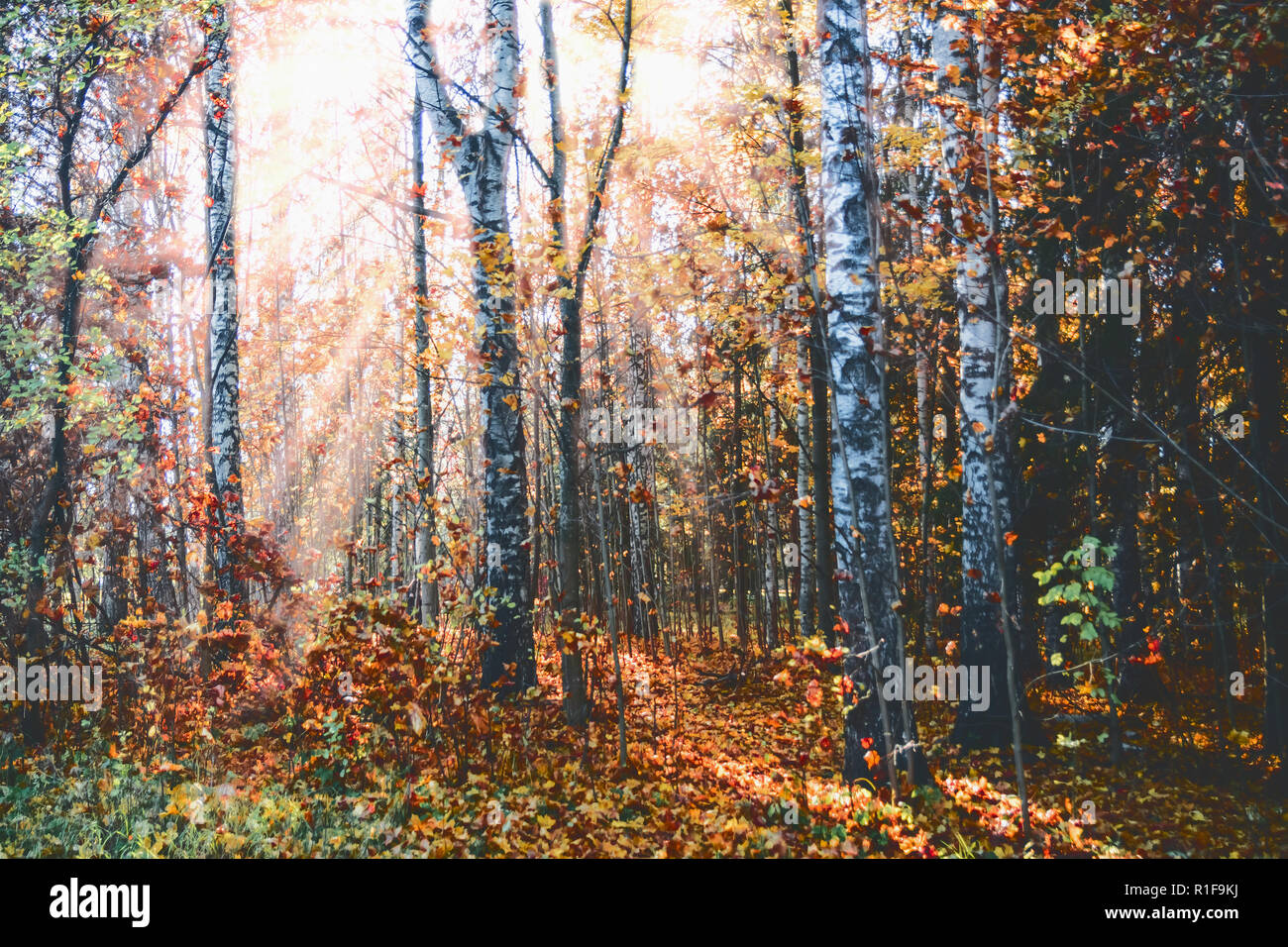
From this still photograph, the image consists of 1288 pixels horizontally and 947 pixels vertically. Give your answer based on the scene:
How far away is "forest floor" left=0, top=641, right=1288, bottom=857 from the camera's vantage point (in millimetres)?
4090

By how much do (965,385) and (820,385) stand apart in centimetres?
267

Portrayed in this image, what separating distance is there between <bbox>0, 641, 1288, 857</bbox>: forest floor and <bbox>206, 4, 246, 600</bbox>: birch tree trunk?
2896 millimetres

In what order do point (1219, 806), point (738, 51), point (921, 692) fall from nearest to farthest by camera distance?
1. point (1219, 806)
2. point (921, 692)
3. point (738, 51)

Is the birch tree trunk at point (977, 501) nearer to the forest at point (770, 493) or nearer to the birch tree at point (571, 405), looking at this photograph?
the forest at point (770, 493)

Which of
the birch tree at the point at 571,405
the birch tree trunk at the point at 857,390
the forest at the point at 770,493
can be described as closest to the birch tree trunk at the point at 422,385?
the forest at the point at 770,493

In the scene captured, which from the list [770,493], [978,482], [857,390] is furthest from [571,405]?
[978,482]

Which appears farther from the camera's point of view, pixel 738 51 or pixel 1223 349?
pixel 738 51

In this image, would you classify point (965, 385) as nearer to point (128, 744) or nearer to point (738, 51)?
point (738, 51)

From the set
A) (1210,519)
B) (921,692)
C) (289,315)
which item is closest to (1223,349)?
(1210,519)

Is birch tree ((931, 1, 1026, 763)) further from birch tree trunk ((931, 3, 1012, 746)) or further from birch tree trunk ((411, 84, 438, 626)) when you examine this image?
birch tree trunk ((411, 84, 438, 626))

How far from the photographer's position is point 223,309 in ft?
26.4

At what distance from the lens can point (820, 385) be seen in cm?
857

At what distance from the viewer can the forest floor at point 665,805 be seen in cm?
409

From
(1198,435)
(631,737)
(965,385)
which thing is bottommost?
(631,737)
